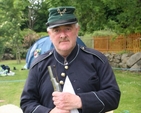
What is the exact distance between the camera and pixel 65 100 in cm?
158

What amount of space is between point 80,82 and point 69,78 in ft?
0.27

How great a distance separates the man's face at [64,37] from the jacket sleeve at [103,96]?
255 millimetres

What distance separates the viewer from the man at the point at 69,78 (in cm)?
166

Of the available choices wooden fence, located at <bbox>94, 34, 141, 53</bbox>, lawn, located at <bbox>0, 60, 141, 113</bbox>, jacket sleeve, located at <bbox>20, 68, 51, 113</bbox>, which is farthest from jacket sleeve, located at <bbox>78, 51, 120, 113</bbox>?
wooden fence, located at <bbox>94, 34, 141, 53</bbox>

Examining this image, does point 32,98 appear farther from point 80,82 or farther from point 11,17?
point 11,17

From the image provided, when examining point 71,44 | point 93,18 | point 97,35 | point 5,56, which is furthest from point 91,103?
point 5,56

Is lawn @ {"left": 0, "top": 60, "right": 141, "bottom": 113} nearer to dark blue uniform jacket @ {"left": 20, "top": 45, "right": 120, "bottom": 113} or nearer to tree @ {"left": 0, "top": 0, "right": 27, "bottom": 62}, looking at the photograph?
dark blue uniform jacket @ {"left": 20, "top": 45, "right": 120, "bottom": 113}

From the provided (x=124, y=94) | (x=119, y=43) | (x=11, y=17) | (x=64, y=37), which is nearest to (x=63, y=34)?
(x=64, y=37)

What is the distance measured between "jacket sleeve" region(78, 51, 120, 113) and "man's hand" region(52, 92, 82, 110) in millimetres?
65

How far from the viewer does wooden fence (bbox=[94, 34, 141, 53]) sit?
12.8 meters

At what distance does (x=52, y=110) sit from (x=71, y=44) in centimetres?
42

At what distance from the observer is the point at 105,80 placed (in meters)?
1.69

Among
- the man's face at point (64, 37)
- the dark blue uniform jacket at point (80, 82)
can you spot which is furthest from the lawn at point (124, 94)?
the man's face at point (64, 37)

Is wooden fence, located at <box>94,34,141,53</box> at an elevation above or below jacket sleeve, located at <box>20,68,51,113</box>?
below
